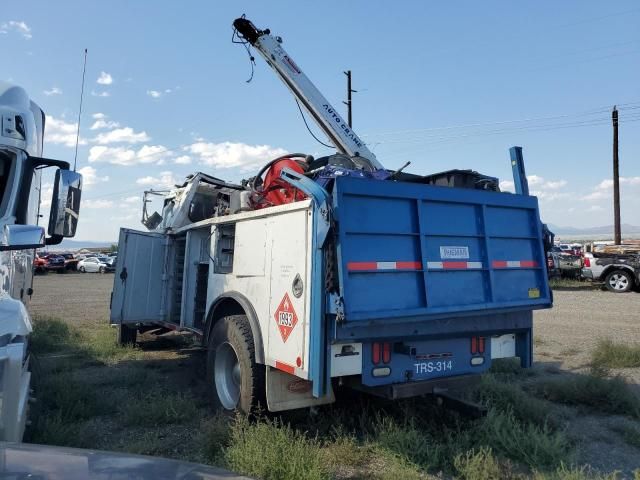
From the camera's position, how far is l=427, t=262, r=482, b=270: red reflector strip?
4.45 meters

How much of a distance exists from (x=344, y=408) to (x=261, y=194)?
2.48 metres

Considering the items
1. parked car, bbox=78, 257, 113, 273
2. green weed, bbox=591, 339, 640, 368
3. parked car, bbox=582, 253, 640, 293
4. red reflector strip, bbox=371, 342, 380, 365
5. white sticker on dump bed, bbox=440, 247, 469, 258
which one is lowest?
green weed, bbox=591, 339, 640, 368

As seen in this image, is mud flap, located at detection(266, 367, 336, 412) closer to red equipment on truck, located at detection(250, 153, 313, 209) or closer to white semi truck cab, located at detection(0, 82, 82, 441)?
red equipment on truck, located at detection(250, 153, 313, 209)

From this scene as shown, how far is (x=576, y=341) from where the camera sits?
Result: 386 inches

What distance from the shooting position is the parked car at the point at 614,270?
60.2 ft

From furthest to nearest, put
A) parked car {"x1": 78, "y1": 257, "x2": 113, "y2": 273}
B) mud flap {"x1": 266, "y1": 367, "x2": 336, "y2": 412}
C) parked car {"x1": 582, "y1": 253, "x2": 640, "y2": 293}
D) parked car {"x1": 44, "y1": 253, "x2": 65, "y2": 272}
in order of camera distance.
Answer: parked car {"x1": 78, "y1": 257, "x2": 113, "y2": 273}, parked car {"x1": 44, "y1": 253, "x2": 65, "y2": 272}, parked car {"x1": 582, "y1": 253, "x2": 640, "y2": 293}, mud flap {"x1": 266, "y1": 367, "x2": 336, "y2": 412}

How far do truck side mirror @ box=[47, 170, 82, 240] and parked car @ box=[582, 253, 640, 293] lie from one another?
19.0 meters

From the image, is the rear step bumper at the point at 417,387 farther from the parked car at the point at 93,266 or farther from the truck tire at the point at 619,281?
the parked car at the point at 93,266

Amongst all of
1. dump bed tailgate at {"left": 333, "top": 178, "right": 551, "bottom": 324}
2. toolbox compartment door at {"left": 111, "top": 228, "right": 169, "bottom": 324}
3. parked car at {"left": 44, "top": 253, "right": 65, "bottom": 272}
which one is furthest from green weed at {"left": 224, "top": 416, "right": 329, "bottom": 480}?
parked car at {"left": 44, "top": 253, "right": 65, "bottom": 272}

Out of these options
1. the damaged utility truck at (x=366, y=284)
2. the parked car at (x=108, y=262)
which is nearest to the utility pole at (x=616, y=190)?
the damaged utility truck at (x=366, y=284)

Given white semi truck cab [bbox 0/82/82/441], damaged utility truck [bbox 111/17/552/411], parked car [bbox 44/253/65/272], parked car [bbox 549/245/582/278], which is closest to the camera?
white semi truck cab [bbox 0/82/82/441]

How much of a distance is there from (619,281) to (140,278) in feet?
56.5

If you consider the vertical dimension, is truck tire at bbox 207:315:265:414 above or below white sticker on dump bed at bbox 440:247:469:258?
below

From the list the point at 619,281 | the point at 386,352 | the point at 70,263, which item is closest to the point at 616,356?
the point at 386,352
